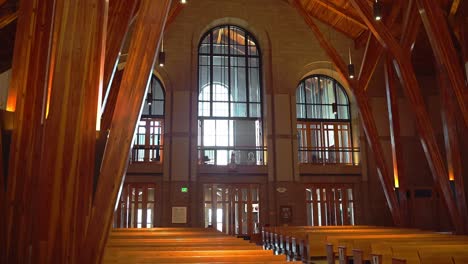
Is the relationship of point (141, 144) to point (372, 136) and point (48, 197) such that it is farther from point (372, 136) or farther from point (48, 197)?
point (48, 197)

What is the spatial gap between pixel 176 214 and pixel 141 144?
8.72 ft

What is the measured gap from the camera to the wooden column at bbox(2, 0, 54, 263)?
3.98 metres

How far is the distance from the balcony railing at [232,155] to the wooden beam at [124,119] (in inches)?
402

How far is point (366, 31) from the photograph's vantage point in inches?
557

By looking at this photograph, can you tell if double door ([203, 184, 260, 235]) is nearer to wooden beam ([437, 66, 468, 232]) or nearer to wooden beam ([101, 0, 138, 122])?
wooden beam ([437, 66, 468, 232])

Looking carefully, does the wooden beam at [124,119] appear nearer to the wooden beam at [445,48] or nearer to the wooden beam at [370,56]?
the wooden beam at [445,48]

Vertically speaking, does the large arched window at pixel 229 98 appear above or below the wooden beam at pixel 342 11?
below

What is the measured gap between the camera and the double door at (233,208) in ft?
43.9

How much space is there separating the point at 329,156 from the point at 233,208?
3928 mm

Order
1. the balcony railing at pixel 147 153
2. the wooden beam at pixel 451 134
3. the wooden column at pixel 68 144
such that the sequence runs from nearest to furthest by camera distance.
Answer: the wooden column at pixel 68 144
the wooden beam at pixel 451 134
the balcony railing at pixel 147 153

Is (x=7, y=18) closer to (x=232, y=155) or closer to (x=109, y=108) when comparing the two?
(x=109, y=108)

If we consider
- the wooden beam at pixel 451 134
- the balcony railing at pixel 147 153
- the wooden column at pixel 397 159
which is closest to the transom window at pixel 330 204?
the wooden column at pixel 397 159

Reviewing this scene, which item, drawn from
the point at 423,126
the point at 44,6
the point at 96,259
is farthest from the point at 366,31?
the point at 96,259

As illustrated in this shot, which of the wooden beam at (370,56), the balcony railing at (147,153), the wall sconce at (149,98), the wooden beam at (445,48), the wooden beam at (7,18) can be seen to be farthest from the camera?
the balcony railing at (147,153)
